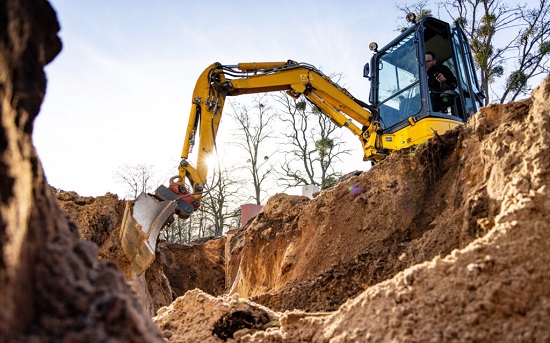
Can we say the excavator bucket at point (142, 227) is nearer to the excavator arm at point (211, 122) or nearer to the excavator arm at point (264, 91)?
the excavator arm at point (211, 122)

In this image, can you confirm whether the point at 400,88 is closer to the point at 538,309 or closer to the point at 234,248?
the point at 234,248

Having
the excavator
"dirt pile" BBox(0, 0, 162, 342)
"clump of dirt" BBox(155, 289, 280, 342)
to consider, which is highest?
the excavator

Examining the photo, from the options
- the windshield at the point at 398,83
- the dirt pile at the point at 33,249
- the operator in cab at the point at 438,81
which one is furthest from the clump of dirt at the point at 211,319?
the operator in cab at the point at 438,81

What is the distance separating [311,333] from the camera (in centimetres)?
310

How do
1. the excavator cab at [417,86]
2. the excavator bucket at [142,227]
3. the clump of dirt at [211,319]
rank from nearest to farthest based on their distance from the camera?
→ 1. the clump of dirt at [211,319]
2. the excavator bucket at [142,227]
3. the excavator cab at [417,86]

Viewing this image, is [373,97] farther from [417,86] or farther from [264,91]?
[264,91]

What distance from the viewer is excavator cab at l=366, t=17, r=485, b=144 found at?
8.60m

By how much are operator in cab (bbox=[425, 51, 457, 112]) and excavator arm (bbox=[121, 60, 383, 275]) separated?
3.97 ft

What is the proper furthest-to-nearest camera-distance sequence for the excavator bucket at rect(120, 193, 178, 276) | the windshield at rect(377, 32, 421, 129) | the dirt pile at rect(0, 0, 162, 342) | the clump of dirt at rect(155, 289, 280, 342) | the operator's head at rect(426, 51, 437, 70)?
the operator's head at rect(426, 51, 437, 70) < the windshield at rect(377, 32, 421, 129) < the excavator bucket at rect(120, 193, 178, 276) < the clump of dirt at rect(155, 289, 280, 342) < the dirt pile at rect(0, 0, 162, 342)

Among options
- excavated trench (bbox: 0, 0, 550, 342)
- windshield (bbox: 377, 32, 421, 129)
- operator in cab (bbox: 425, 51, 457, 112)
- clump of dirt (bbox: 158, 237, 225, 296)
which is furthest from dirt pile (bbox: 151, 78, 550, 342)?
clump of dirt (bbox: 158, 237, 225, 296)

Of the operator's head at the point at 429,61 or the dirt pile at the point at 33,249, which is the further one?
the operator's head at the point at 429,61

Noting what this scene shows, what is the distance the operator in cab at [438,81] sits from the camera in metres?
9.02

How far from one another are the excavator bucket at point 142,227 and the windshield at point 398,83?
468 cm

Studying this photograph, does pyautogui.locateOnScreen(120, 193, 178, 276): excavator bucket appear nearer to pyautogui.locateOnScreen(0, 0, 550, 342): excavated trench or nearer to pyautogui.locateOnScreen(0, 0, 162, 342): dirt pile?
pyautogui.locateOnScreen(0, 0, 550, 342): excavated trench
